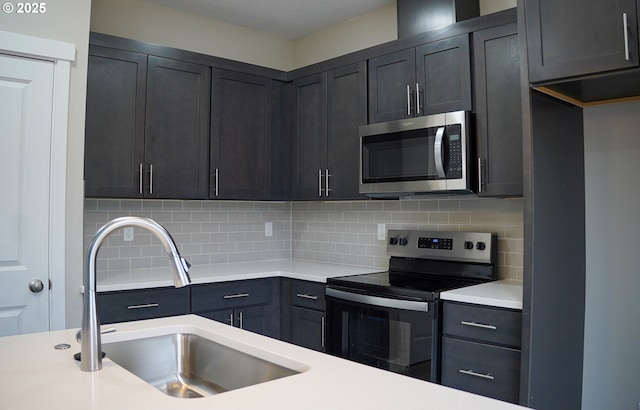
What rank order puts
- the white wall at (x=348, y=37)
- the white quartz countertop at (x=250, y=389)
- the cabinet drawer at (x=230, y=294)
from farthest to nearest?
the white wall at (x=348, y=37)
the cabinet drawer at (x=230, y=294)
the white quartz countertop at (x=250, y=389)

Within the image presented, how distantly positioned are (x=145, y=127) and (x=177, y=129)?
0.69 feet

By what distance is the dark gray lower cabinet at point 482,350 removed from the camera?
2.28 meters

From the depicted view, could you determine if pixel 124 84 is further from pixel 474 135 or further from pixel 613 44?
pixel 613 44

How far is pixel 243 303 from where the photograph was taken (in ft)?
10.9

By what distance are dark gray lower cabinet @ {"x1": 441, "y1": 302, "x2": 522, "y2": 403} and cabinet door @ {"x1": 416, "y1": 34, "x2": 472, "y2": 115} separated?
3.59 ft

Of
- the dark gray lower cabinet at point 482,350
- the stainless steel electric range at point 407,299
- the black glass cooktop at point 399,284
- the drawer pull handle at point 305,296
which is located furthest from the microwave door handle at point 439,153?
the drawer pull handle at point 305,296

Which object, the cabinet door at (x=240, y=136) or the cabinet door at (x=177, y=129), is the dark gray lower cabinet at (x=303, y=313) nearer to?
the cabinet door at (x=240, y=136)

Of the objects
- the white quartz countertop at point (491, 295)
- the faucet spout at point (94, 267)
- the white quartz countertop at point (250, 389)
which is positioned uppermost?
the faucet spout at point (94, 267)

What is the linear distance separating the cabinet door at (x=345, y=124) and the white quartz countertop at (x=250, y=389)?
6.54 feet

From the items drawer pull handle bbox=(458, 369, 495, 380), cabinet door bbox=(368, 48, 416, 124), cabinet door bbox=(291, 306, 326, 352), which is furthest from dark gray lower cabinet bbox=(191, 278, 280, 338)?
drawer pull handle bbox=(458, 369, 495, 380)

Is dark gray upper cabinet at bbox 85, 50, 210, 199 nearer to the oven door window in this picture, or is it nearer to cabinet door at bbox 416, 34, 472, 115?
the oven door window

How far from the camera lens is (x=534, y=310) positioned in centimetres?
218

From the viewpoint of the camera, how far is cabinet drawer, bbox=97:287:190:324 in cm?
280

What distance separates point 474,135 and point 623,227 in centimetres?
84
